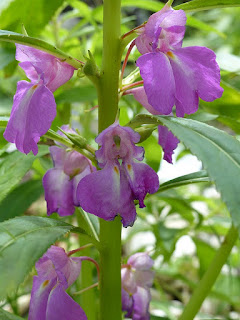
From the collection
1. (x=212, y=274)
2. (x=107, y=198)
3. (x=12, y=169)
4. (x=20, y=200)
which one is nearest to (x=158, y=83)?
(x=107, y=198)

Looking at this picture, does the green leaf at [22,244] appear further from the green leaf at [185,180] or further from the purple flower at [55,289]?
the green leaf at [185,180]

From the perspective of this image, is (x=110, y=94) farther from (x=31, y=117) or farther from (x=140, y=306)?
(x=140, y=306)

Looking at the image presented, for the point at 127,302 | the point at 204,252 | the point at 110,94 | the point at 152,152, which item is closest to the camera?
the point at 110,94

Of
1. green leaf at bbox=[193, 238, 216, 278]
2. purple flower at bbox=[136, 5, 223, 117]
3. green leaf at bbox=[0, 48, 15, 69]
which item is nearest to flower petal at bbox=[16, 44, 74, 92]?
purple flower at bbox=[136, 5, 223, 117]

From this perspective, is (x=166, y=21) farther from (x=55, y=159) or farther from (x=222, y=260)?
(x=222, y=260)

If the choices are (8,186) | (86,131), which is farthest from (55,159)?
(86,131)

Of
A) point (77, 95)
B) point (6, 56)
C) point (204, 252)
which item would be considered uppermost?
point (6, 56)

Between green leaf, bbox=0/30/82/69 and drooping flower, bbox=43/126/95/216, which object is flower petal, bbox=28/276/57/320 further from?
green leaf, bbox=0/30/82/69
